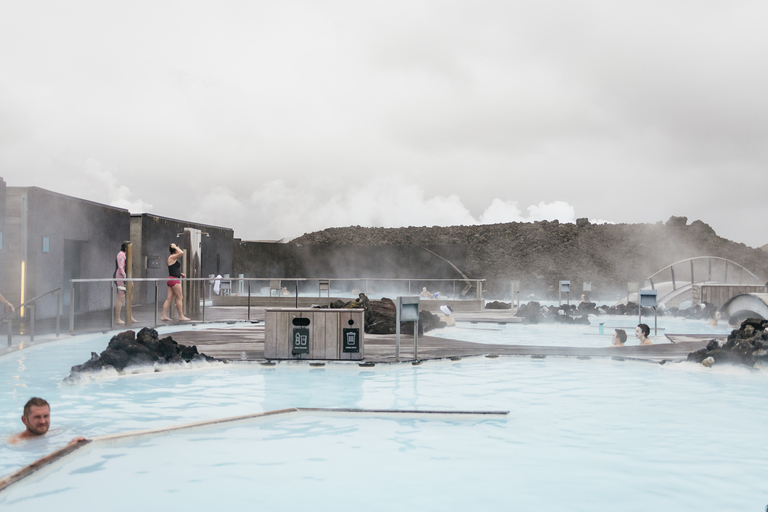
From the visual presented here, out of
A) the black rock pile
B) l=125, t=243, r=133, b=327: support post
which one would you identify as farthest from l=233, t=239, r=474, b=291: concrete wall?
the black rock pile

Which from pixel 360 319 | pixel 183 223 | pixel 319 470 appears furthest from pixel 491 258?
pixel 319 470

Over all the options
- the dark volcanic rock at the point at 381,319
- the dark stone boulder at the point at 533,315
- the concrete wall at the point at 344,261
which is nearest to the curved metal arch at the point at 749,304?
the dark stone boulder at the point at 533,315

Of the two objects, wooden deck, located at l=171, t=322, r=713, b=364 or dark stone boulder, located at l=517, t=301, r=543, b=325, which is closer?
wooden deck, located at l=171, t=322, r=713, b=364

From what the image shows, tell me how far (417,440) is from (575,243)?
199ft

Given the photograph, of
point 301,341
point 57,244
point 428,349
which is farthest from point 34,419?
point 57,244

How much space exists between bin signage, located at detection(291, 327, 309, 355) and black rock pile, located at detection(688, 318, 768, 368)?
18.1ft

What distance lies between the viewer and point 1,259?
1484 cm

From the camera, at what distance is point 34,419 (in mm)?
5879

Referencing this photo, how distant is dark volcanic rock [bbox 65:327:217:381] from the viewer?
29.9 ft

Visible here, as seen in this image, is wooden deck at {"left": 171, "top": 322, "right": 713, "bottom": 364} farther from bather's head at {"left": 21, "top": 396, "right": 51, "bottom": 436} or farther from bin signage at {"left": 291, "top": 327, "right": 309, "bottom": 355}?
bather's head at {"left": 21, "top": 396, "right": 51, "bottom": 436}

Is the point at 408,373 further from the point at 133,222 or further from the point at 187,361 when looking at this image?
the point at 133,222

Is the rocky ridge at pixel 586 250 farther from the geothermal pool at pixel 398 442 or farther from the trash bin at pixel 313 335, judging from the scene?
the geothermal pool at pixel 398 442

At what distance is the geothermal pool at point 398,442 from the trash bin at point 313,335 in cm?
31

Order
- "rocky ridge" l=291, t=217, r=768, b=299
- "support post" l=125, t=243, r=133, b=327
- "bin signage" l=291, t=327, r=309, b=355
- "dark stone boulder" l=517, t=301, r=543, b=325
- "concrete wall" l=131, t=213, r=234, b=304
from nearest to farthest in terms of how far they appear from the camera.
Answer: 1. "bin signage" l=291, t=327, r=309, b=355
2. "support post" l=125, t=243, r=133, b=327
3. "dark stone boulder" l=517, t=301, r=543, b=325
4. "concrete wall" l=131, t=213, r=234, b=304
5. "rocky ridge" l=291, t=217, r=768, b=299
